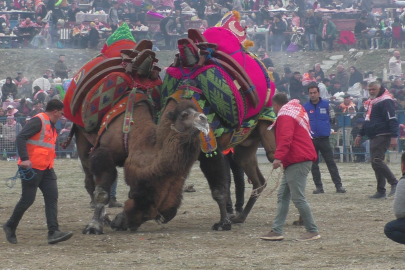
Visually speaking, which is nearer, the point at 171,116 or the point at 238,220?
the point at 171,116

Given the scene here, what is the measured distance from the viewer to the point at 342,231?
765 centimetres

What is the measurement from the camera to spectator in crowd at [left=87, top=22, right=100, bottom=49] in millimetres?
27714

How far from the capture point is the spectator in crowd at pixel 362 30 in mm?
27811

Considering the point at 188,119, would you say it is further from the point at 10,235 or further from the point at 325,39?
the point at 325,39

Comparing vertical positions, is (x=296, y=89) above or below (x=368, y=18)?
below

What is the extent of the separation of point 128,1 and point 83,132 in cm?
2287

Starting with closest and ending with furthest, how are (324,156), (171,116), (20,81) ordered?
(171,116) → (324,156) → (20,81)

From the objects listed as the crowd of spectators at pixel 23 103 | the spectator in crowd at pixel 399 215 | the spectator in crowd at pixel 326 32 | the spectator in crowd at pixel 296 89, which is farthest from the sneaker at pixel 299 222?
the spectator in crowd at pixel 326 32

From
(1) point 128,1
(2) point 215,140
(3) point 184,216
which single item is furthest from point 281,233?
(1) point 128,1

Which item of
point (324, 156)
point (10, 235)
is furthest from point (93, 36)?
point (10, 235)

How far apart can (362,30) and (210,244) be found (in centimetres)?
2305

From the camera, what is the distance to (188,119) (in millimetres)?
6648

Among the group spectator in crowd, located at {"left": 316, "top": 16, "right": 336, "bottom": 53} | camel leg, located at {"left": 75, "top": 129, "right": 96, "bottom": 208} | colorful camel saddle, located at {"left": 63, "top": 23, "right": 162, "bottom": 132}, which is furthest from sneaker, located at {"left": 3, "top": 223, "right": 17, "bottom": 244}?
spectator in crowd, located at {"left": 316, "top": 16, "right": 336, "bottom": 53}

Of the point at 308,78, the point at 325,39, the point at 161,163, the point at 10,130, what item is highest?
the point at 161,163
